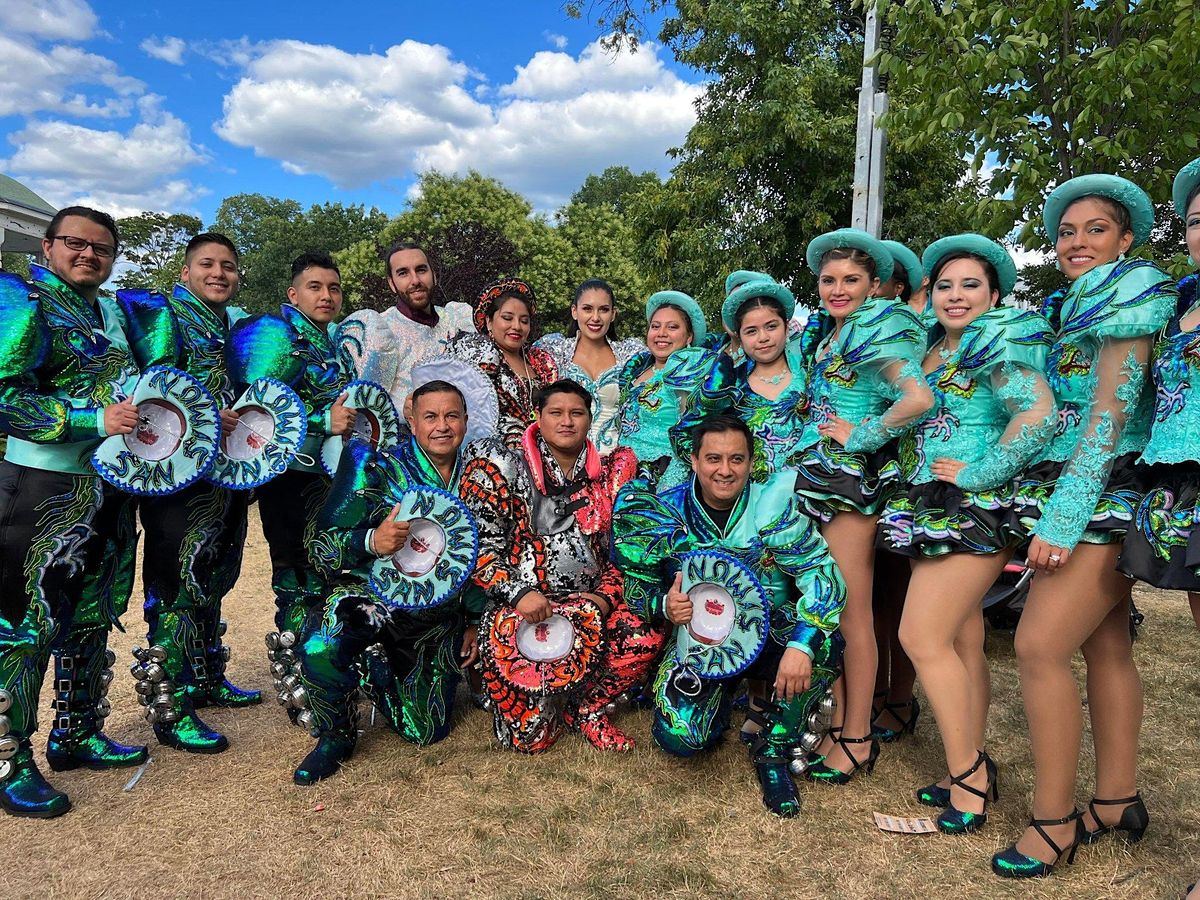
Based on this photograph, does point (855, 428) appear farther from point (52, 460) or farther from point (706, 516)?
point (52, 460)

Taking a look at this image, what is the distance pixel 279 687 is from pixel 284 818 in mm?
702

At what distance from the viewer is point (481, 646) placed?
3432 mm

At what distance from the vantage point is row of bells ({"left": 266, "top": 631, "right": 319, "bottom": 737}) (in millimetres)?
3232

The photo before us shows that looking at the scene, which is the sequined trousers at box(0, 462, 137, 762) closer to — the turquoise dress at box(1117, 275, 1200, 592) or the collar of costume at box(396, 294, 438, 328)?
the collar of costume at box(396, 294, 438, 328)

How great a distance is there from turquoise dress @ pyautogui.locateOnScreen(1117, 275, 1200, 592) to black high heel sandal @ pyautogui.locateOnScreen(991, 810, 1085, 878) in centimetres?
89

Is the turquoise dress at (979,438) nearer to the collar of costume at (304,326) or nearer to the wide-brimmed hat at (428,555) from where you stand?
the wide-brimmed hat at (428,555)

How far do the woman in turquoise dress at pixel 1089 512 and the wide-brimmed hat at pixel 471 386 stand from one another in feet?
7.66

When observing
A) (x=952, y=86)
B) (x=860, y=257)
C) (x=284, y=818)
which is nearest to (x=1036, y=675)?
(x=860, y=257)

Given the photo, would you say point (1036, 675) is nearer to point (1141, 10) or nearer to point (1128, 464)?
point (1128, 464)

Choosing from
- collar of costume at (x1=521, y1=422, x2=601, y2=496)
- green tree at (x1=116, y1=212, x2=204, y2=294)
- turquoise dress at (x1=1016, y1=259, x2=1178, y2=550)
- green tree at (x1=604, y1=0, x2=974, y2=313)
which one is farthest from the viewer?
green tree at (x1=116, y1=212, x2=204, y2=294)

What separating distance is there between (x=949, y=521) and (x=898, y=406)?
42 cm

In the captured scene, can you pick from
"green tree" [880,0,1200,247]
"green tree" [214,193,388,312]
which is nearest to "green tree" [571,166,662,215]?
"green tree" [214,193,388,312]

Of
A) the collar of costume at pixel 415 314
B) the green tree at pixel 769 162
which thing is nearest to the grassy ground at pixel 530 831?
the collar of costume at pixel 415 314

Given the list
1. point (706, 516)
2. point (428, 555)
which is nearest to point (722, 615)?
point (706, 516)
